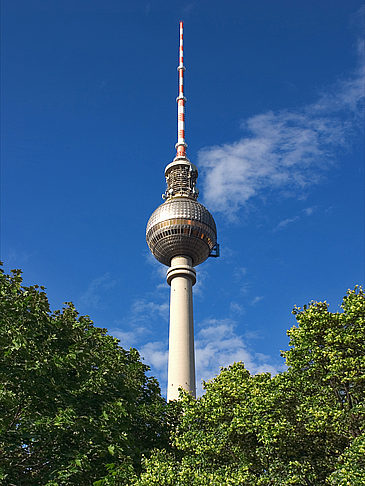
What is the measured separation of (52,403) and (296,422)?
39.3 feet

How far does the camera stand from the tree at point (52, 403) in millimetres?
20969

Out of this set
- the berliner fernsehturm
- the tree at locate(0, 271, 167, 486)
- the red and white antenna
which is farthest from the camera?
the red and white antenna

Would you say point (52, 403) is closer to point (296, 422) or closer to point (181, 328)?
point (296, 422)

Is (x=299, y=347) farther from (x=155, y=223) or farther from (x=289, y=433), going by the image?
(x=155, y=223)

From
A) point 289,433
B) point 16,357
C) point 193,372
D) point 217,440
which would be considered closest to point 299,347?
point 289,433

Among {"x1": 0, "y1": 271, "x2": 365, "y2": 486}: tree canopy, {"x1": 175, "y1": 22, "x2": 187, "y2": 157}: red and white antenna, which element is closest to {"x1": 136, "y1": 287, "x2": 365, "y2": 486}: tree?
{"x1": 0, "y1": 271, "x2": 365, "y2": 486}: tree canopy

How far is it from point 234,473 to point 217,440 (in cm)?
314

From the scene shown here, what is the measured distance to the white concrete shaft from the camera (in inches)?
2467

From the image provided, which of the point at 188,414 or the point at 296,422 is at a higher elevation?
the point at 188,414

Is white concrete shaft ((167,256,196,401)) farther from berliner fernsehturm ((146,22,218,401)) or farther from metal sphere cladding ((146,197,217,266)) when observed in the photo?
metal sphere cladding ((146,197,217,266))

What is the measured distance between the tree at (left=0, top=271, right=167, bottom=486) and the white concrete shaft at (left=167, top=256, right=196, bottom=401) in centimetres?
3506

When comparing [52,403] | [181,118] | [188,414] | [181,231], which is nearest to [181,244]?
[181,231]

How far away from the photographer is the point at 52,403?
22.0 metres

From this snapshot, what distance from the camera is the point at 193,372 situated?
64.3 metres
